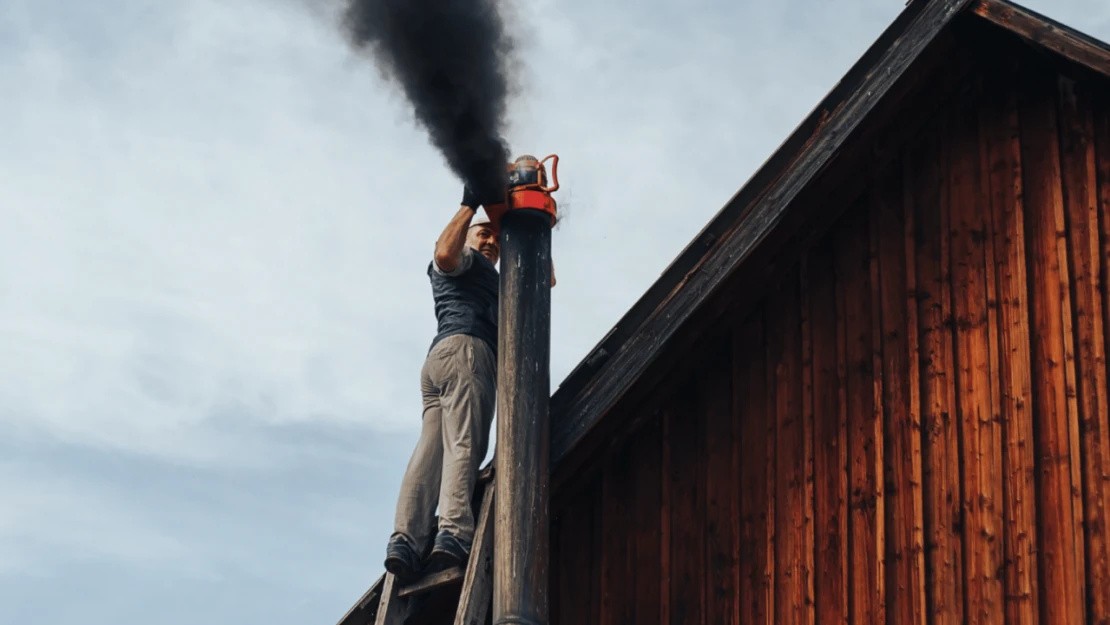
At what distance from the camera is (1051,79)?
9922mm

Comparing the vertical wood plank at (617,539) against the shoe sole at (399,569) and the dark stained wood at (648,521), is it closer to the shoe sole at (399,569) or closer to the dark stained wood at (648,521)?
the dark stained wood at (648,521)

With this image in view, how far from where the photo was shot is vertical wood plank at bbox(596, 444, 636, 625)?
10023mm

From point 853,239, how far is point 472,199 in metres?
2.32

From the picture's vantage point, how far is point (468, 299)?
10062 mm

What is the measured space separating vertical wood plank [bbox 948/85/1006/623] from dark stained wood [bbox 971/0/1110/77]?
590mm

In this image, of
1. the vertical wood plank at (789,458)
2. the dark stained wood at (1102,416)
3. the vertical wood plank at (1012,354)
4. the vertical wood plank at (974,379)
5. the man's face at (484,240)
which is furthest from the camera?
the man's face at (484,240)

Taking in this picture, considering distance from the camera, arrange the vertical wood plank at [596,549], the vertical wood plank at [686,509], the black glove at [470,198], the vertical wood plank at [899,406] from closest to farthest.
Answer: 1. the vertical wood plank at [899,406]
2. the black glove at [470,198]
3. the vertical wood plank at [686,509]
4. the vertical wood plank at [596,549]

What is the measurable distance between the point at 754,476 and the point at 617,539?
0.93 metres

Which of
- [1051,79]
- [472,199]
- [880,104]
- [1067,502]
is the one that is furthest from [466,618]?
[1051,79]

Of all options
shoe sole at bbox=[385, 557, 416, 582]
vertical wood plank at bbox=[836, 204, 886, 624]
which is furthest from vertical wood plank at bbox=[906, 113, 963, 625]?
shoe sole at bbox=[385, 557, 416, 582]

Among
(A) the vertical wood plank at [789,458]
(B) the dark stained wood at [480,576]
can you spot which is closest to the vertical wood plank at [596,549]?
(B) the dark stained wood at [480,576]

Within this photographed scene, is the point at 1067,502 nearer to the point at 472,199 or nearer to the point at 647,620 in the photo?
the point at 647,620

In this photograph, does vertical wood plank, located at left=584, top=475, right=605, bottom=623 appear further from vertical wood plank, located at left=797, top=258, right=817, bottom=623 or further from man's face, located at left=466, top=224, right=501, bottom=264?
man's face, located at left=466, top=224, right=501, bottom=264

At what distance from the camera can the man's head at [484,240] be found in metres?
10.3
